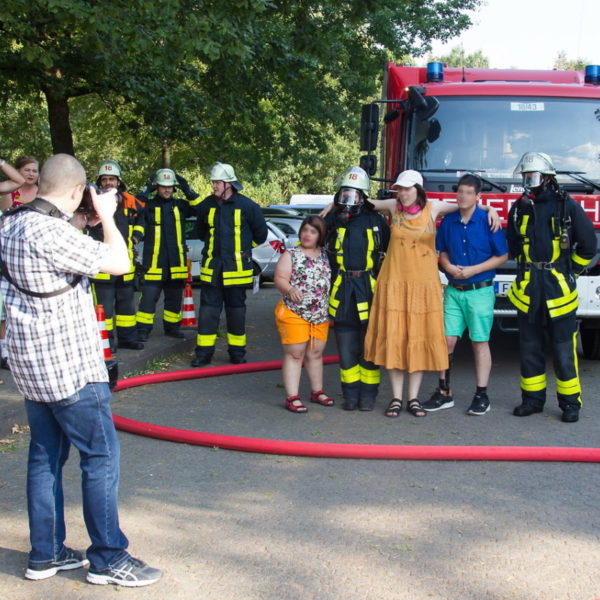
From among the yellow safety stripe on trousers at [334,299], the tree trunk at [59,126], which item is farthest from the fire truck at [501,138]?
the tree trunk at [59,126]

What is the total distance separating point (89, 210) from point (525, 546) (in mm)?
2603

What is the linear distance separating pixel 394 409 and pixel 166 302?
4106mm

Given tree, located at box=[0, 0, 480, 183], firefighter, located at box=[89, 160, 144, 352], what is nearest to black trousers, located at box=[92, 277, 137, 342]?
firefighter, located at box=[89, 160, 144, 352]

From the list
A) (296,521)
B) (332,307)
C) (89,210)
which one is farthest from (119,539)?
(332,307)

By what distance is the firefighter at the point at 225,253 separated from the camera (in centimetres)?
888

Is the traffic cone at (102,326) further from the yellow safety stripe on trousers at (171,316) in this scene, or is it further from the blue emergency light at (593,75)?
the blue emergency light at (593,75)

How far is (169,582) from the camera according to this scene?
12.6 feet

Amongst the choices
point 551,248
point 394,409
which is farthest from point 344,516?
point 551,248

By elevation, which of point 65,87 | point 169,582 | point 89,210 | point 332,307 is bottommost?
point 169,582

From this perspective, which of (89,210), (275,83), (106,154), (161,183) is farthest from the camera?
(106,154)

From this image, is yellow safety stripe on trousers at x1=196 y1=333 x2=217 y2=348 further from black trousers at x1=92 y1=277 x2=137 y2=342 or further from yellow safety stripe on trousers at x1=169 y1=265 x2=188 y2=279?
yellow safety stripe on trousers at x1=169 y1=265 x2=188 y2=279

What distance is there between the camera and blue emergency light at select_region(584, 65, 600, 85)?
8.88m

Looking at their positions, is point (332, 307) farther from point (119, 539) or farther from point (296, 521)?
point (119, 539)

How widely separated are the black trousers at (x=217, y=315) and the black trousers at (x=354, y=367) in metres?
2.00
